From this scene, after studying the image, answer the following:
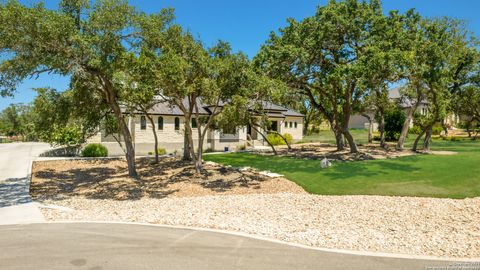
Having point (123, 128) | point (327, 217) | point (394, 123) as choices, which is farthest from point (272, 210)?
point (394, 123)

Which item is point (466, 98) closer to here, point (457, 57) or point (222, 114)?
point (457, 57)

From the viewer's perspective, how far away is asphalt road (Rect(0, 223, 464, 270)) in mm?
6211

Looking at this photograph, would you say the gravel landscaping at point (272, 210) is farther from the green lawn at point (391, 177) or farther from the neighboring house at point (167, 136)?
the neighboring house at point (167, 136)

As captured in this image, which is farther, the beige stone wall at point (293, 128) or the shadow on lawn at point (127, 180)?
the beige stone wall at point (293, 128)

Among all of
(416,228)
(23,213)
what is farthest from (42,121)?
(416,228)

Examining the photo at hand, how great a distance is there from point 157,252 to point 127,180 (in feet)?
35.7

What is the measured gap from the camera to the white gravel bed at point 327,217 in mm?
7535

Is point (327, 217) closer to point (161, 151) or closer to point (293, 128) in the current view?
point (161, 151)

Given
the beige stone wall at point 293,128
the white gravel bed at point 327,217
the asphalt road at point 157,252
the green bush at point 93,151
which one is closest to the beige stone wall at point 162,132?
the green bush at point 93,151

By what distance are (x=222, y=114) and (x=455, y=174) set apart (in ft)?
35.9

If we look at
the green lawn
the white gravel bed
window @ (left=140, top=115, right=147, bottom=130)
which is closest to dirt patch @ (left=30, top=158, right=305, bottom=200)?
the white gravel bed

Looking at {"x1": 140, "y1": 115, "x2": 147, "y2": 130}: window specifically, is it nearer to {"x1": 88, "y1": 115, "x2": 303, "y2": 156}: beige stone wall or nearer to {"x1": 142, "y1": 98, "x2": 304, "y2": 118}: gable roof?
{"x1": 88, "y1": 115, "x2": 303, "y2": 156}: beige stone wall

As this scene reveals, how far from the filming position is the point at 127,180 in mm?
16953

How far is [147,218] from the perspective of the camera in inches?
384
